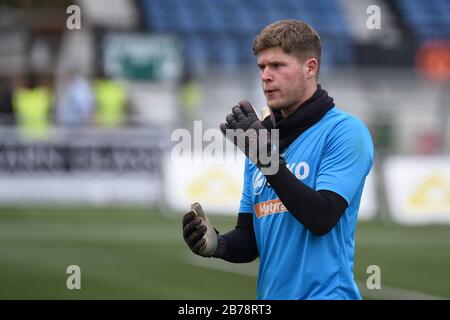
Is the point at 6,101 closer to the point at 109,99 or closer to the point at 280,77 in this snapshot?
the point at 109,99

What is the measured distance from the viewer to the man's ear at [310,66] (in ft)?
16.0

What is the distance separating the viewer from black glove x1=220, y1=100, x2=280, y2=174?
4656 millimetres

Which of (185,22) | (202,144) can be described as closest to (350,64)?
(185,22)

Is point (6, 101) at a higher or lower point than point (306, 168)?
higher

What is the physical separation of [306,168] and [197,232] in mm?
602

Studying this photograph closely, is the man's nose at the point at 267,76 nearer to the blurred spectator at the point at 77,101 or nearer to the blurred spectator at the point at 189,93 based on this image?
the blurred spectator at the point at 77,101

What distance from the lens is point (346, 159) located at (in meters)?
4.82

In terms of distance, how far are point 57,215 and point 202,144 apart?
9.65ft

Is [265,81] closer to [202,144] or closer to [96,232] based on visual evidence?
[96,232]

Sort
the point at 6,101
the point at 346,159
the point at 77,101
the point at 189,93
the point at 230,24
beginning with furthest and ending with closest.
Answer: the point at 230,24 < the point at 189,93 < the point at 6,101 < the point at 77,101 < the point at 346,159

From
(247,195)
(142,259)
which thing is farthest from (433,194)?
(247,195)

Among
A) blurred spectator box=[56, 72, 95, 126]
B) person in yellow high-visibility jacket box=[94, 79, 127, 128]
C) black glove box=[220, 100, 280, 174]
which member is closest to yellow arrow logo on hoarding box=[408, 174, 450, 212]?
blurred spectator box=[56, 72, 95, 126]

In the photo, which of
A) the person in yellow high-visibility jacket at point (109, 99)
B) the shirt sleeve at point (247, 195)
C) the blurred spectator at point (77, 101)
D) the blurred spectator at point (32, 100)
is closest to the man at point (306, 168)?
the shirt sleeve at point (247, 195)

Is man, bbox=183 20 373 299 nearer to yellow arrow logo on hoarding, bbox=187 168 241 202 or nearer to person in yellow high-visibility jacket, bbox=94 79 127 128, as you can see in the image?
yellow arrow logo on hoarding, bbox=187 168 241 202
